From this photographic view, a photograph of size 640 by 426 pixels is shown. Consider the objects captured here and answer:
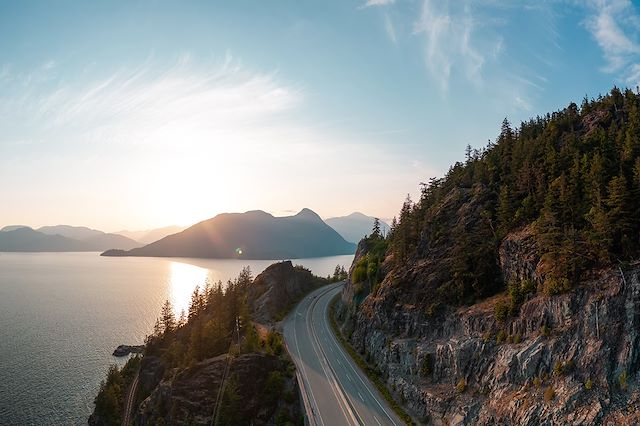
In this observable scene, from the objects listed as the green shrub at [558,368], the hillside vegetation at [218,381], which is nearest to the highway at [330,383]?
the hillside vegetation at [218,381]

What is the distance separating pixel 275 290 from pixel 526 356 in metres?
70.5

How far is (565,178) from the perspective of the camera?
50875mm

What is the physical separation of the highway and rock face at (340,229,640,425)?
371cm

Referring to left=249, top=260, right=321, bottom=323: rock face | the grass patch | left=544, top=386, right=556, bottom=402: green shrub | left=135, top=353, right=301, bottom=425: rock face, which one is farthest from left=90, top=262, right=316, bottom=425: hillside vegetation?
left=544, top=386, right=556, bottom=402: green shrub

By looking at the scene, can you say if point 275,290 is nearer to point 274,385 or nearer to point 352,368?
point 352,368

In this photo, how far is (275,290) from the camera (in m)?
101

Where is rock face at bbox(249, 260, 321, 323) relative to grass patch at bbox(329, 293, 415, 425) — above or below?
above

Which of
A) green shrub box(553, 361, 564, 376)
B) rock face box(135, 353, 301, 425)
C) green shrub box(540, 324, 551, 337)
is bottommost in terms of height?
rock face box(135, 353, 301, 425)

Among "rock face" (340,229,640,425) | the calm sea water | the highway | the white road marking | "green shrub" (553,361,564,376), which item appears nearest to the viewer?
"rock face" (340,229,640,425)

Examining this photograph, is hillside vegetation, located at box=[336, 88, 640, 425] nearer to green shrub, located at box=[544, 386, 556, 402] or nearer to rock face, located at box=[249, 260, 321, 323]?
green shrub, located at box=[544, 386, 556, 402]

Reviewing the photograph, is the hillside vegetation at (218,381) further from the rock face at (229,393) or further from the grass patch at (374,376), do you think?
the grass patch at (374,376)

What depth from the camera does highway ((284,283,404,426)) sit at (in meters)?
47.0

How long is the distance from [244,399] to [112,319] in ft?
377

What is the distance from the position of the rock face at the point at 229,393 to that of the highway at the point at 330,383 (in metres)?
3.63
